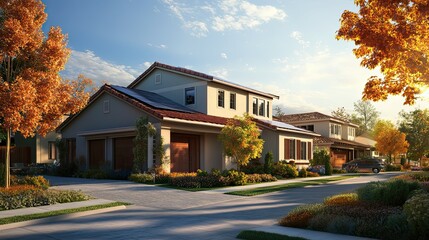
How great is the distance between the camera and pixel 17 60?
53.9 feet

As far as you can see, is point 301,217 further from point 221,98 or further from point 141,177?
point 221,98

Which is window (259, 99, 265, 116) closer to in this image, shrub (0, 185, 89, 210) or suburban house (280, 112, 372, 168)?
suburban house (280, 112, 372, 168)

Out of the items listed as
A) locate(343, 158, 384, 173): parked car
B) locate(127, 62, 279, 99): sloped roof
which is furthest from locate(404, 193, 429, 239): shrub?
locate(343, 158, 384, 173): parked car

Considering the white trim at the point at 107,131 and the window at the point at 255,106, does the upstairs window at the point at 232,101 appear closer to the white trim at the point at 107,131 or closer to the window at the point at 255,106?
the window at the point at 255,106

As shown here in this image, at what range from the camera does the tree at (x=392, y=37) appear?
42.9ft

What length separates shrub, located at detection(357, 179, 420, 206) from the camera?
1111 cm

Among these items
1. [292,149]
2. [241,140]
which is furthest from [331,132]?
[241,140]

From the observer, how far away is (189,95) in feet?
96.9

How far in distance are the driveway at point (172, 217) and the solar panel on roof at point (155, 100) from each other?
8.78m

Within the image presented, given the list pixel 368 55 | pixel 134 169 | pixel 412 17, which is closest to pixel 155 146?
pixel 134 169

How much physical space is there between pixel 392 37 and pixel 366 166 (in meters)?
31.5

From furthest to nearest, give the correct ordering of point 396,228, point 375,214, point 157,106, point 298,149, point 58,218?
point 298,149, point 157,106, point 58,218, point 375,214, point 396,228

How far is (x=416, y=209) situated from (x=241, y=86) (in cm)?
2356

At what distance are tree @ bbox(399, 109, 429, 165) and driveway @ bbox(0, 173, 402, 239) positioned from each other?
1922 inches
